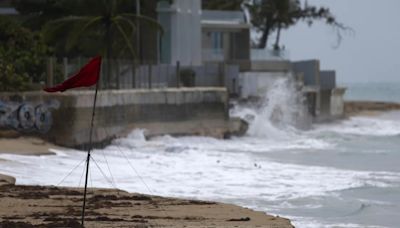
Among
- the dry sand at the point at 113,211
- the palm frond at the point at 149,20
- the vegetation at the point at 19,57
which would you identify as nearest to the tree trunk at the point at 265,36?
the palm frond at the point at 149,20

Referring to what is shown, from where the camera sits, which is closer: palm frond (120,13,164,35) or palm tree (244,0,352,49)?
palm frond (120,13,164,35)

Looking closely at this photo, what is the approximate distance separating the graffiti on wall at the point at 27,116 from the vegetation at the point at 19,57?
1.01m

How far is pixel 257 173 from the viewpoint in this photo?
95.0 feet

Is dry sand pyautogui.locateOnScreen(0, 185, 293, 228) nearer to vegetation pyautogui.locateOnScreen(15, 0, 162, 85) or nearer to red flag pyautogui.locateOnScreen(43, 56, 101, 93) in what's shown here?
red flag pyautogui.locateOnScreen(43, 56, 101, 93)

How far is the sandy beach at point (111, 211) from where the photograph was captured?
1441 centimetres

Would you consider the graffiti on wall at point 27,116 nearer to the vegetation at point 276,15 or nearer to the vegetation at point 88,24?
the vegetation at point 88,24

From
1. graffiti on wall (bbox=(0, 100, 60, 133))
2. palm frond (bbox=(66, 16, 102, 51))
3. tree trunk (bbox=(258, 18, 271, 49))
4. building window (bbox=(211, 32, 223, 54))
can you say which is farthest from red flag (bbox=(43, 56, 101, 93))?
tree trunk (bbox=(258, 18, 271, 49))

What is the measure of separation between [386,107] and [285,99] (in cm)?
4329

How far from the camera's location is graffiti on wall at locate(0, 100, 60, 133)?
103 feet

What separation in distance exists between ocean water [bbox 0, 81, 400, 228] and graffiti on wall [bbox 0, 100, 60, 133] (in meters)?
1.30

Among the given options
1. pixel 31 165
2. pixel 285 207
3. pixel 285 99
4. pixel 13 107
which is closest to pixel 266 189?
pixel 285 207

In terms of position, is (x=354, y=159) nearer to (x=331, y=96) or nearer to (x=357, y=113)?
(x=331, y=96)

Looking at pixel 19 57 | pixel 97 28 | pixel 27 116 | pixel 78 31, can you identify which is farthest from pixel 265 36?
pixel 27 116

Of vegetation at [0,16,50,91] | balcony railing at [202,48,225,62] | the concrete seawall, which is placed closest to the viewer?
the concrete seawall
